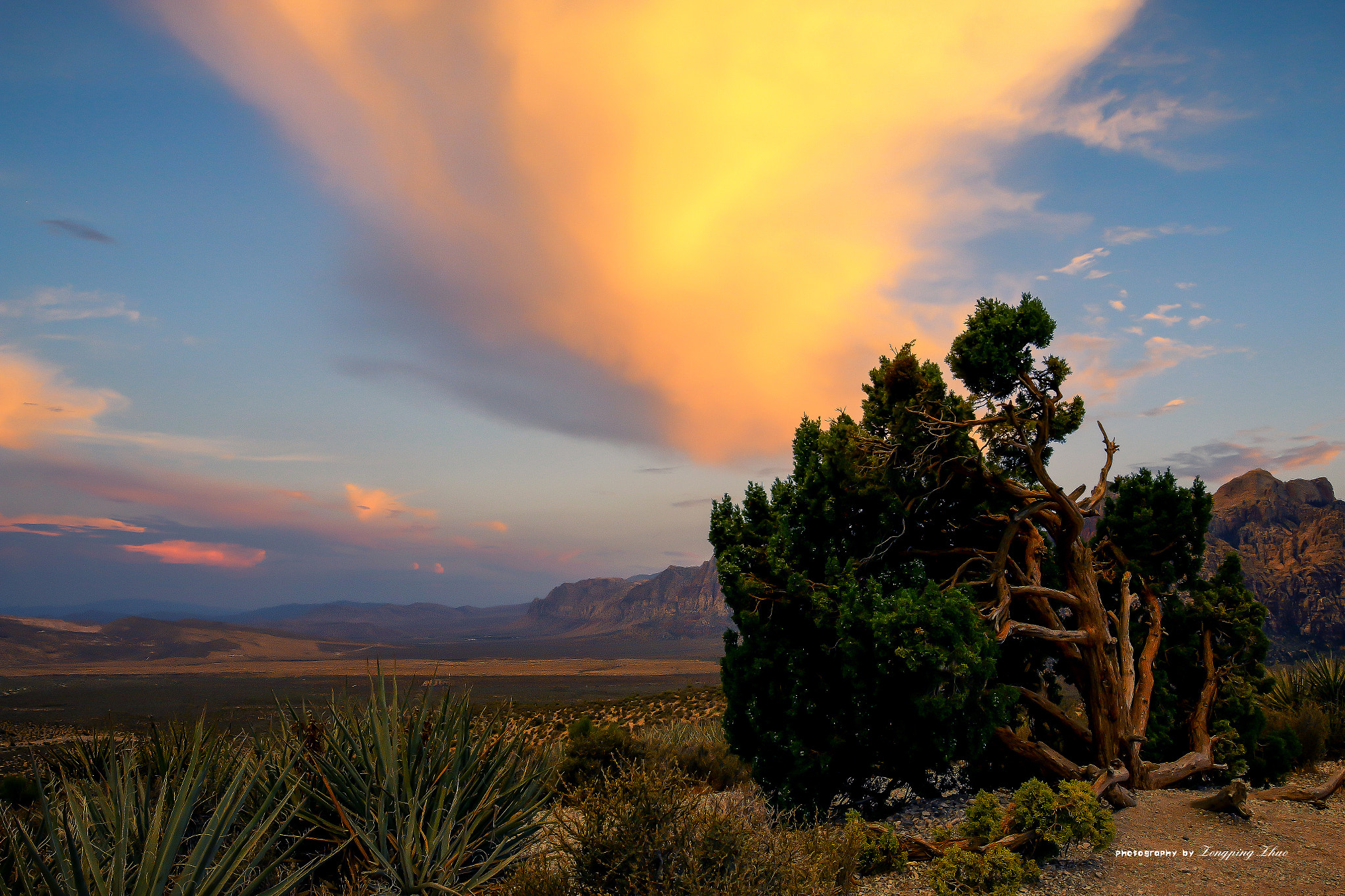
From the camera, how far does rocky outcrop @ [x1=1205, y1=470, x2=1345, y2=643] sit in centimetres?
6731

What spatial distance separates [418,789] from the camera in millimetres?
5438

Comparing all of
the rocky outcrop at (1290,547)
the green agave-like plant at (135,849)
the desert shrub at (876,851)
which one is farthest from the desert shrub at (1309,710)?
the rocky outcrop at (1290,547)

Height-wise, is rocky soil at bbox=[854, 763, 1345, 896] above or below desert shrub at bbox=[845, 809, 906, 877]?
below

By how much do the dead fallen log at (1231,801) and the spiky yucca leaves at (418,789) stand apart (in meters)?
9.05

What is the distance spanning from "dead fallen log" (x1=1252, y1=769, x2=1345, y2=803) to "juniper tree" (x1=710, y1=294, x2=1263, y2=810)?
0.93 metres

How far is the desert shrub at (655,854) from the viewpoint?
4969mm

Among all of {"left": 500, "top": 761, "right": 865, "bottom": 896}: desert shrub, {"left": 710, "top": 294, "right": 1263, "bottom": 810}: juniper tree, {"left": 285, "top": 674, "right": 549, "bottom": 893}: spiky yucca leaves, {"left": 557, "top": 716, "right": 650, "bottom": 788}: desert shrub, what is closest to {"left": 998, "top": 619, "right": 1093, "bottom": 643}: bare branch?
{"left": 710, "top": 294, "right": 1263, "bottom": 810}: juniper tree

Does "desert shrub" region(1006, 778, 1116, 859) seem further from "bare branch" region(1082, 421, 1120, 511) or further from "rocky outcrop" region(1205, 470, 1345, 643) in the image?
"rocky outcrop" region(1205, 470, 1345, 643)

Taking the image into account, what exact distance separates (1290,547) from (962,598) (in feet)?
330

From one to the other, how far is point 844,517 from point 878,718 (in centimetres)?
315

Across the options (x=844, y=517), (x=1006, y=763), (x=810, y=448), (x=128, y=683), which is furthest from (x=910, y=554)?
(x=128, y=683)

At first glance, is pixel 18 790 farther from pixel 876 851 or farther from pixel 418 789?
pixel 876 851

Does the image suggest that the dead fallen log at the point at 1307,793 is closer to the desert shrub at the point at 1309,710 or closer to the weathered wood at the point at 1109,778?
the desert shrub at the point at 1309,710

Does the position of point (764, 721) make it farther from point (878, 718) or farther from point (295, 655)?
point (295, 655)
